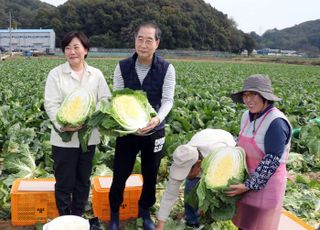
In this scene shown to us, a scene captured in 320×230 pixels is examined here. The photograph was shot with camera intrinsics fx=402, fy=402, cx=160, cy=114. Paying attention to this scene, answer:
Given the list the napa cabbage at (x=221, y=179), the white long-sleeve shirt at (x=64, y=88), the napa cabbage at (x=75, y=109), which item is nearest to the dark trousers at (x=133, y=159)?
the white long-sleeve shirt at (x=64, y=88)

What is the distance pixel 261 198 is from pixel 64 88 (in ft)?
6.16

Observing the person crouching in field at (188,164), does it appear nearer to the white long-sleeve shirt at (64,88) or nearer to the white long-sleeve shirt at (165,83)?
the white long-sleeve shirt at (165,83)

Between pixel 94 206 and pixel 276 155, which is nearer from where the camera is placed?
pixel 276 155

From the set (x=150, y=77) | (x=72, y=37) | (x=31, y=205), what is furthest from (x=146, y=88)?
(x=31, y=205)

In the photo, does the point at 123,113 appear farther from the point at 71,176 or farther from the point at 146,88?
the point at 71,176

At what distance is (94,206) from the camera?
4062 millimetres

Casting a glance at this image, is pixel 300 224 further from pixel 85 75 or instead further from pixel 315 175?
pixel 315 175

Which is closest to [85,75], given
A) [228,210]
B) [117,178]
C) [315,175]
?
[117,178]

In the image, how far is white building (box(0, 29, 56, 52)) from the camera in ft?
252

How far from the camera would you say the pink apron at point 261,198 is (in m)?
2.93

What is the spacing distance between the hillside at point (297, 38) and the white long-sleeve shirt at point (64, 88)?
10965 centimetres

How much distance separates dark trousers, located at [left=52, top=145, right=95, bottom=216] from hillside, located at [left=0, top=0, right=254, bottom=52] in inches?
2769

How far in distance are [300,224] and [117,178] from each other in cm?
167

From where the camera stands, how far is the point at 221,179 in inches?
121
